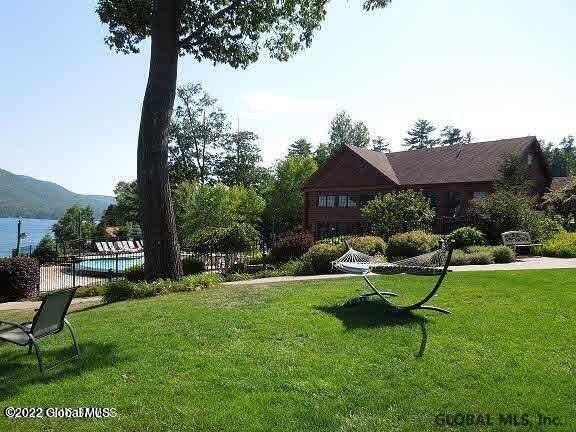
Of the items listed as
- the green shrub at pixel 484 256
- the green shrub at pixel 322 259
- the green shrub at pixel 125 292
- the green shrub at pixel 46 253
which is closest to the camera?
the green shrub at pixel 125 292

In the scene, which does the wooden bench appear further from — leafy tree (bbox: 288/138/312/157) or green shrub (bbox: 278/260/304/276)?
leafy tree (bbox: 288/138/312/157)

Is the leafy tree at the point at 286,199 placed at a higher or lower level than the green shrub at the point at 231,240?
higher

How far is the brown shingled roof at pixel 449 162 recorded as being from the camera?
1252 inches

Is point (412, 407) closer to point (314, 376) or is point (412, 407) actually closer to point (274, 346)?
point (314, 376)

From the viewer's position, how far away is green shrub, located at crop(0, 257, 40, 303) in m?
14.7

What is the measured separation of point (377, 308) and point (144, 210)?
764 centimetres

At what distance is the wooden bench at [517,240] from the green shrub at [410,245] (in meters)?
3.05

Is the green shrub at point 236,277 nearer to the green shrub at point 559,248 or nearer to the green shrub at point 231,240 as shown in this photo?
the green shrub at point 231,240

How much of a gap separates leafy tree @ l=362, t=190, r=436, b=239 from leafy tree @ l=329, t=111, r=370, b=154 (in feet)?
133

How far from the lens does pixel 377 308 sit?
309 inches

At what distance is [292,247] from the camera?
19.3 m

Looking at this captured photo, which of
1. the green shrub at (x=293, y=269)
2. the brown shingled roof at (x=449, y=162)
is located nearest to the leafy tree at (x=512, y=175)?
the brown shingled roof at (x=449, y=162)

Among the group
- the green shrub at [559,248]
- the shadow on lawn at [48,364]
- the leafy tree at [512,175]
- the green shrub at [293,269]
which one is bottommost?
the shadow on lawn at [48,364]

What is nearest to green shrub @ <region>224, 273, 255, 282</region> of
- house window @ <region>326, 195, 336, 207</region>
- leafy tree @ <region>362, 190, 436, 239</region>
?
leafy tree @ <region>362, 190, 436, 239</region>
